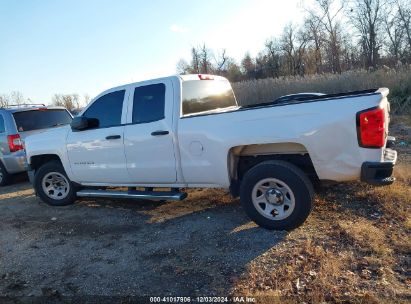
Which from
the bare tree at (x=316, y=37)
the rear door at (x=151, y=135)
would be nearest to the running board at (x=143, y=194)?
the rear door at (x=151, y=135)

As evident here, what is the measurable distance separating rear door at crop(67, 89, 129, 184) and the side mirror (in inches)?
2.6

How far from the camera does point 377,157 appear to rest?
4.06 metres

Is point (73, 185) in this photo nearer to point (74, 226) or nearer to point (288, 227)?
point (74, 226)

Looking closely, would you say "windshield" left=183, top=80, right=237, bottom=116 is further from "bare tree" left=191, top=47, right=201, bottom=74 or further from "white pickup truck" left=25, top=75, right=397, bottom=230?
"bare tree" left=191, top=47, right=201, bottom=74

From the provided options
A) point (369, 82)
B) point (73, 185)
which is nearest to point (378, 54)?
point (369, 82)

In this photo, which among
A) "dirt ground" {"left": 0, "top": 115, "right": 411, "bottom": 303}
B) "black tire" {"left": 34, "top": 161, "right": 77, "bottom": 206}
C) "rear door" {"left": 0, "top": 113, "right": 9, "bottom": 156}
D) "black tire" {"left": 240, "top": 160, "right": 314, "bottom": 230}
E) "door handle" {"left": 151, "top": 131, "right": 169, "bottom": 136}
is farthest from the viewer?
"rear door" {"left": 0, "top": 113, "right": 9, "bottom": 156}

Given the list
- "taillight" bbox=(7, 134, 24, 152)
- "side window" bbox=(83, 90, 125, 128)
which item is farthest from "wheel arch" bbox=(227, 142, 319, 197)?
"taillight" bbox=(7, 134, 24, 152)

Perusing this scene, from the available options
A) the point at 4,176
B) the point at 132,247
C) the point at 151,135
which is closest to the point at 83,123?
the point at 151,135

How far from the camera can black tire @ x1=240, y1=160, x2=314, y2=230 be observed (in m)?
4.41

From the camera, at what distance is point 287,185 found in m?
4.48

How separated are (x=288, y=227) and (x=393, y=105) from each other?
1120cm

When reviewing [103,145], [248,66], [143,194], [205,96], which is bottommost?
[143,194]

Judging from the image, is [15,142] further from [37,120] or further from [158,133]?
[158,133]

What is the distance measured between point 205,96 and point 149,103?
853 millimetres
